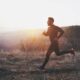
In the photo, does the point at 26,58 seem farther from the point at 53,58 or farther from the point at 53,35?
the point at 53,35

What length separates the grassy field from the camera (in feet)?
44.6

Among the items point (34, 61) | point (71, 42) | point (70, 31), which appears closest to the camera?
point (34, 61)

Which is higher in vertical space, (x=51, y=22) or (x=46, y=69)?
(x=51, y=22)

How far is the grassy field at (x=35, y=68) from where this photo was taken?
13602 mm

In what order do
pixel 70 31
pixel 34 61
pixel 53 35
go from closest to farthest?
1. pixel 53 35
2. pixel 34 61
3. pixel 70 31

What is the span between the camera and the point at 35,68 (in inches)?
615

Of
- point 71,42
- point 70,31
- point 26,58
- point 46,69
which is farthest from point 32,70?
point 70,31

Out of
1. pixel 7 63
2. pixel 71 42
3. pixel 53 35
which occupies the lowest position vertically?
pixel 71 42

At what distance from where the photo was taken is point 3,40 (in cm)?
3588

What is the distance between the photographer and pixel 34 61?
57.9ft

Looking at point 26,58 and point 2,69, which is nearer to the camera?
point 2,69

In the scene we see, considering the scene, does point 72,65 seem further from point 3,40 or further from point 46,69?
point 3,40

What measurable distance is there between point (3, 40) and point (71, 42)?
6.38 meters

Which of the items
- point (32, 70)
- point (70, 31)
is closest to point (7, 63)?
point (32, 70)
